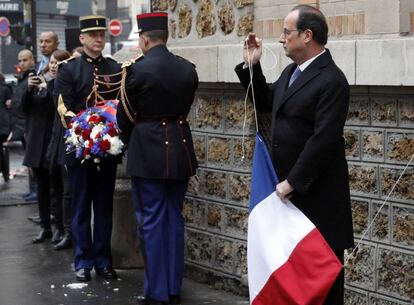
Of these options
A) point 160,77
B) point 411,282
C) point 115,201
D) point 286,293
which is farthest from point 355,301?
point 115,201

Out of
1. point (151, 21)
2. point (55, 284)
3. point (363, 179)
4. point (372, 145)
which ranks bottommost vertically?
point (55, 284)

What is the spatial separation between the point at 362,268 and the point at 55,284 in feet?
9.71

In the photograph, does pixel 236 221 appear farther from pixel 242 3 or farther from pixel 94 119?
pixel 242 3

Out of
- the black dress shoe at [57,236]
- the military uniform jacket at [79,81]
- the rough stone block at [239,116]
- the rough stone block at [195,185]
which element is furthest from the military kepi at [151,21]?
the black dress shoe at [57,236]

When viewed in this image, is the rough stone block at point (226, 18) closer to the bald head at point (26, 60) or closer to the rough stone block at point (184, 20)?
the rough stone block at point (184, 20)

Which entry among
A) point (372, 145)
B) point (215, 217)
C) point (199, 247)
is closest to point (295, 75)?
point (372, 145)

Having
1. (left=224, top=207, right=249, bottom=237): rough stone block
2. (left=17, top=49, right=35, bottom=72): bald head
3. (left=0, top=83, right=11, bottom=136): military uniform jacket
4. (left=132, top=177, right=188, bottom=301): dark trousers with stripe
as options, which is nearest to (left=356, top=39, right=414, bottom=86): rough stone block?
(left=224, top=207, right=249, bottom=237): rough stone block

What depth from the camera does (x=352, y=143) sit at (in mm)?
6207

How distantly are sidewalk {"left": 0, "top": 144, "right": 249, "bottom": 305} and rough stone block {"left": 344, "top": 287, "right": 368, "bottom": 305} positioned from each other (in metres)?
1.15

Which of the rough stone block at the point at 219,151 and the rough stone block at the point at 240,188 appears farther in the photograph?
the rough stone block at the point at 219,151

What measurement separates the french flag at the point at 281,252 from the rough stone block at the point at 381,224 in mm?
989

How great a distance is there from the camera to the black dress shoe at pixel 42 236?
9914 mm

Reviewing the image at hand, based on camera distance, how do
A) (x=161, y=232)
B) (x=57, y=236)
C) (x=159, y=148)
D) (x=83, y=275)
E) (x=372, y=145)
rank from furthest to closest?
1. (x=57, y=236)
2. (x=83, y=275)
3. (x=161, y=232)
4. (x=159, y=148)
5. (x=372, y=145)

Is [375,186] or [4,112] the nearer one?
[375,186]
